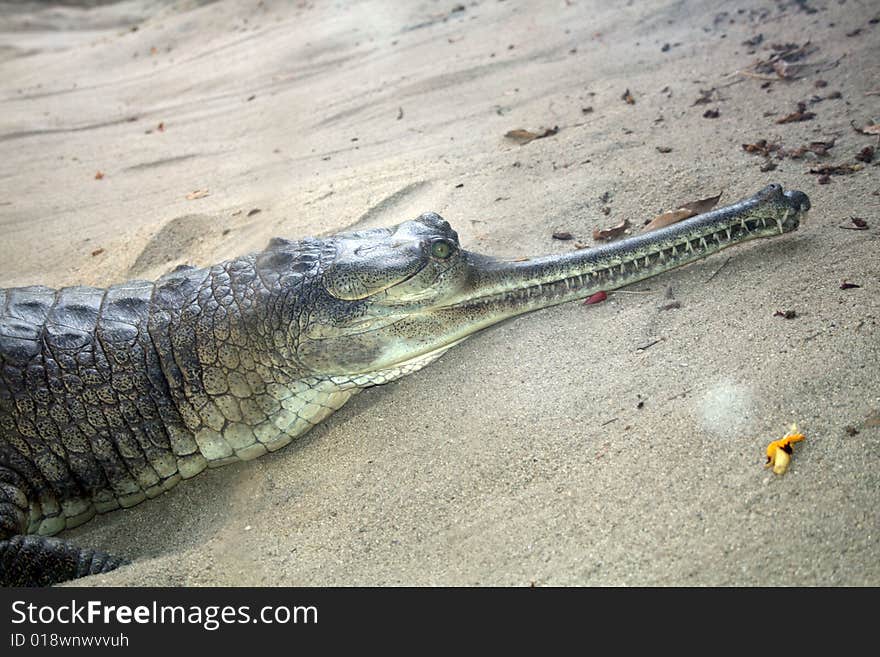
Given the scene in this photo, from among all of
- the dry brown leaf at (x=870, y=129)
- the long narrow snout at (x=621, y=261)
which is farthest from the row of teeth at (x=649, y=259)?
the dry brown leaf at (x=870, y=129)

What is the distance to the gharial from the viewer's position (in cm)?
335

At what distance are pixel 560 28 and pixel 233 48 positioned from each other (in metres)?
4.15

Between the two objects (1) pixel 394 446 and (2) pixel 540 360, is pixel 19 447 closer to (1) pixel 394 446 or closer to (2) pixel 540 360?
(1) pixel 394 446

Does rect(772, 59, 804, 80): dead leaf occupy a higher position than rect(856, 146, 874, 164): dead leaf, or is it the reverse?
rect(772, 59, 804, 80): dead leaf

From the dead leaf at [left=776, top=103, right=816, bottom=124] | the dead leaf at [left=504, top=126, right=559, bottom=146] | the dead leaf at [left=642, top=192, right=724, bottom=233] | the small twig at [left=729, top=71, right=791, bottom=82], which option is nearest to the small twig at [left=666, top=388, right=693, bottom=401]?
the dead leaf at [left=642, top=192, right=724, bottom=233]

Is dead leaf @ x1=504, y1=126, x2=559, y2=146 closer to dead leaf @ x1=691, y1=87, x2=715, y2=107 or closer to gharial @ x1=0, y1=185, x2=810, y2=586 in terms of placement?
dead leaf @ x1=691, y1=87, x2=715, y2=107

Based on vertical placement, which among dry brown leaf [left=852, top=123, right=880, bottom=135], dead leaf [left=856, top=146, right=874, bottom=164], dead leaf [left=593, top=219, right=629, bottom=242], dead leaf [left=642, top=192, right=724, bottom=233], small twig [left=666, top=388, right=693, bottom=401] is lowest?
small twig [left=666, top=388, right=693, bottom=401]

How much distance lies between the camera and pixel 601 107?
564cm

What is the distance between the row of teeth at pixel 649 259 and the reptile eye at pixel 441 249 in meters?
0.37

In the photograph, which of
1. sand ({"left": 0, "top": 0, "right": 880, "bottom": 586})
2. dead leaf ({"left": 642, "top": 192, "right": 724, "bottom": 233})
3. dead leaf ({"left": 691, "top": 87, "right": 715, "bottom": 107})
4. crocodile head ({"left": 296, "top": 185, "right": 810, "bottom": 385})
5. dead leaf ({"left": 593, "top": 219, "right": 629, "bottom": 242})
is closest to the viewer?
sand ({"left": 0, "top": 0, "right": 880, "bottom": 586})

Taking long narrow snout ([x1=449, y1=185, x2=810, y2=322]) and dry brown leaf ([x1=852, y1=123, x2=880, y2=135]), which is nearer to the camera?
long narrow snout ([x1=449, y1=185, x2=810, y2=322])

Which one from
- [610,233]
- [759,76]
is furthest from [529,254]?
[759,76]
